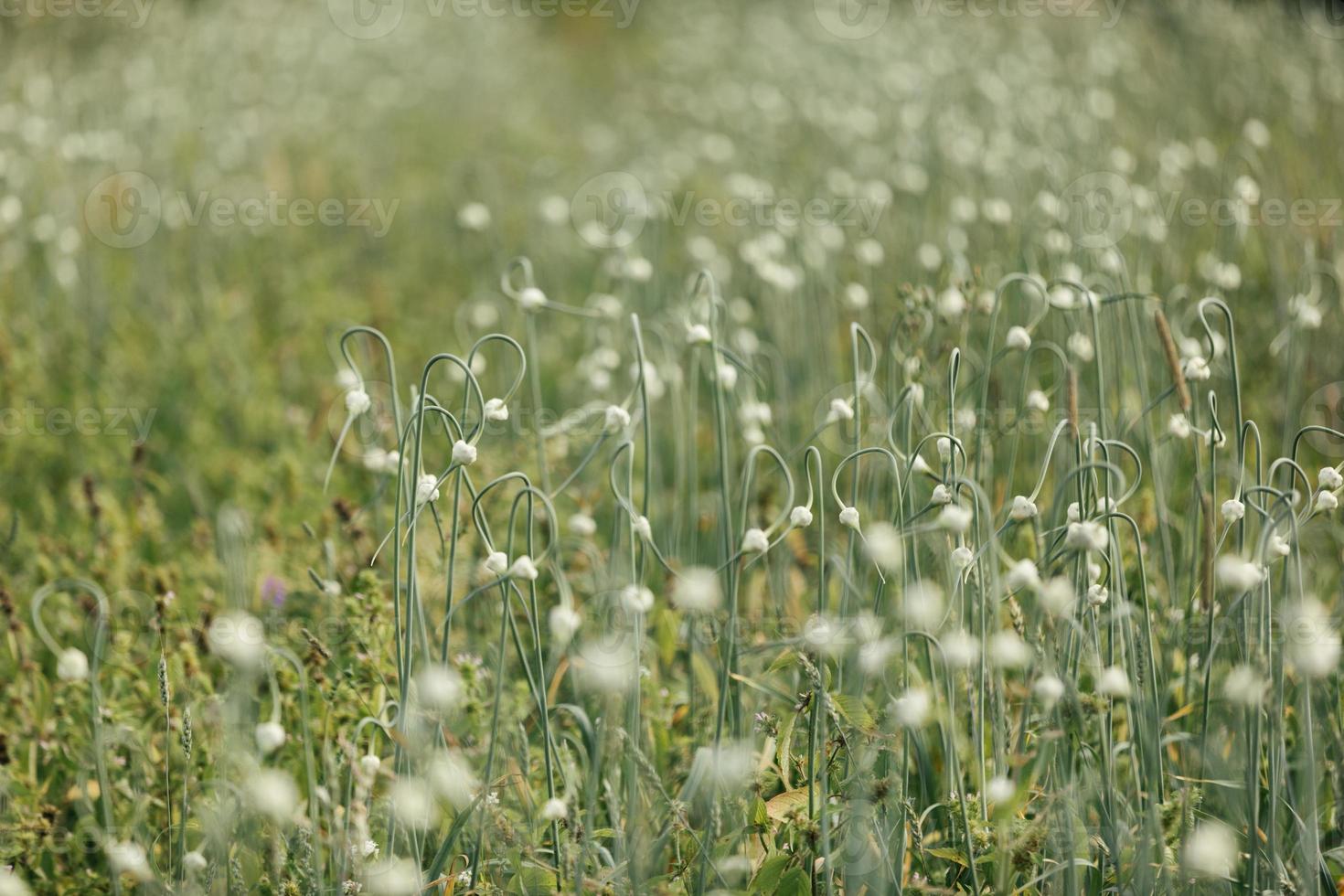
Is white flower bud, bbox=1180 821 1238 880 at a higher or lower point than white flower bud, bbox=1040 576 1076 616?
lower

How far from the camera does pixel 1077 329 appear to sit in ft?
7.56
